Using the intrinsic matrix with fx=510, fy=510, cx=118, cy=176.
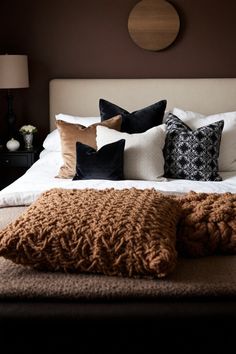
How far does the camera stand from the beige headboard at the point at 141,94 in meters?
4.08

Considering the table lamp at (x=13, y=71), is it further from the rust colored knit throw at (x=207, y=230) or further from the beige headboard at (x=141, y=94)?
the rust colored knit throw at (x=207, y=230)

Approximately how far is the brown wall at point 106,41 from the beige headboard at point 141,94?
5.5 inches

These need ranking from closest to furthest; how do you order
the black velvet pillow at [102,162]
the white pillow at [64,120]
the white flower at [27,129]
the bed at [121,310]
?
the bed at [121,310] → the black velvet pillow at [102,162] → the white pillow at [64,120] → the white flower at [27,129]

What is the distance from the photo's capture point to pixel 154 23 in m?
4.13

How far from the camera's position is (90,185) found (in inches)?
110

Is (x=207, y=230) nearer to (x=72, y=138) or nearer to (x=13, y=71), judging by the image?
(x=72, y=138)

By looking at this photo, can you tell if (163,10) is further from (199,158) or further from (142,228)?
(142,228)

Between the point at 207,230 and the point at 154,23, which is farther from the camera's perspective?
the point at 154,23

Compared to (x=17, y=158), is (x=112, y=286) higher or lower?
higher

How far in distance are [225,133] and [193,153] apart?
16.4 inches

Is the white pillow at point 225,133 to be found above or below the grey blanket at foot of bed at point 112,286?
above

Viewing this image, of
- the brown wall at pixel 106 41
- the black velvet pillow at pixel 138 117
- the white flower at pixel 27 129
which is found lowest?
the white flower at pixel 27 129

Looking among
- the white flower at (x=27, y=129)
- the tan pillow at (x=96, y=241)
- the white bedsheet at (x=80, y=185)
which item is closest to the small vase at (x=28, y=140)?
the white flower at (x=27, y=129)

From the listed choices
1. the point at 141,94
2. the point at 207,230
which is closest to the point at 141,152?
the point at 141,94
